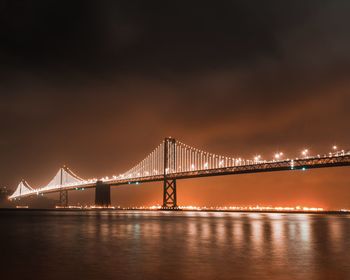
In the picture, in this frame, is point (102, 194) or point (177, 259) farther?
point (102, 194)

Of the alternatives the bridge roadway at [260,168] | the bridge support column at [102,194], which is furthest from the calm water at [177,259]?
the bridge support column at [102,194]

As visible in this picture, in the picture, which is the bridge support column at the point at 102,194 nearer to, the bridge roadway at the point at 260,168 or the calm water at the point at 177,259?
the bridge roadway at the point at 260,168

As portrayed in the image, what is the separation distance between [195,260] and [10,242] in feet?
34.7

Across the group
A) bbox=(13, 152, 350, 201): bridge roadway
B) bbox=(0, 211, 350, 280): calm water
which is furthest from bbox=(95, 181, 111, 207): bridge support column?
bbox=(0, 211, 350, 280): calm water

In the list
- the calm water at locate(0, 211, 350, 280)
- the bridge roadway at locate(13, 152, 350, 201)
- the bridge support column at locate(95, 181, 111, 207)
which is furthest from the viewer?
the bridge support column at locate(95, 181, 111, 207)

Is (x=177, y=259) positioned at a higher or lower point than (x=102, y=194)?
lower

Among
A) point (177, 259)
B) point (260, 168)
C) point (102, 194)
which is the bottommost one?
point (177, 259)

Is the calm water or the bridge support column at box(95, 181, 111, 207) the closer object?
the calm water

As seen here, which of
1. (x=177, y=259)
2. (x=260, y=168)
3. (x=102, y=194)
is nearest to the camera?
(x=177, y=259)

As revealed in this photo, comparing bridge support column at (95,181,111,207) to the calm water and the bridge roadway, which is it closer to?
the bridge roadway

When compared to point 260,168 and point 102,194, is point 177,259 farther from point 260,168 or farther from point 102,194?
point 102,194

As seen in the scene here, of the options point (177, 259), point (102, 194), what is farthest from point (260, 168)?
point (177, 259)

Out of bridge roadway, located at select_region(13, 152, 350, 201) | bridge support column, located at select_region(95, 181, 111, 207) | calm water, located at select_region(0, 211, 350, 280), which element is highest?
bridge roadway, located at select_region(13, 152, 350, 201)

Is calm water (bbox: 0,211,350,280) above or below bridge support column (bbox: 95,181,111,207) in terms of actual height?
below
